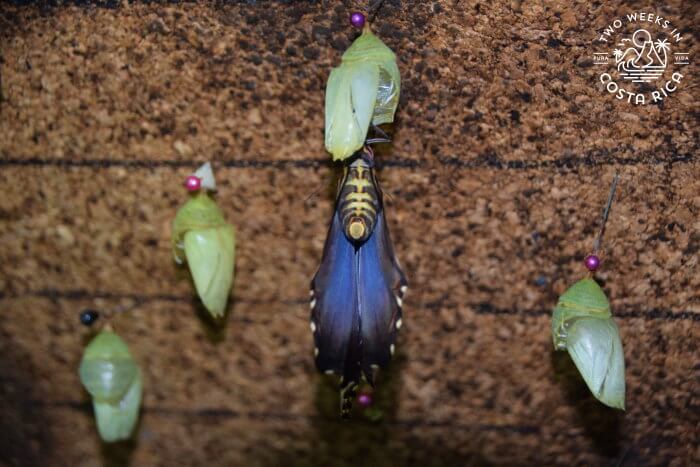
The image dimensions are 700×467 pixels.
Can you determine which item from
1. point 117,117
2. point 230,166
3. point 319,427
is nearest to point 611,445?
point 319,427

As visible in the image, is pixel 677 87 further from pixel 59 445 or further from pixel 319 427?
pixel 59 445

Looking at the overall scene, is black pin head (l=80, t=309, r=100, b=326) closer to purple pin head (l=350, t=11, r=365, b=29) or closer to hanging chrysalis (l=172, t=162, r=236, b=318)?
hanging chrysalis (l=172, t=162, r=236, b=318)

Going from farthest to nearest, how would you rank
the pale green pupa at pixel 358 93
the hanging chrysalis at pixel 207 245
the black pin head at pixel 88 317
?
the black pin head at pixel 88 317 < the hanging chrysalis at pixel 207 245 < the pale green pupa at pixel 358 93

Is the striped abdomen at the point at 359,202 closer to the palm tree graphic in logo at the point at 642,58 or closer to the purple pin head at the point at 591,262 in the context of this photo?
the purple pin head at the point at 591,262

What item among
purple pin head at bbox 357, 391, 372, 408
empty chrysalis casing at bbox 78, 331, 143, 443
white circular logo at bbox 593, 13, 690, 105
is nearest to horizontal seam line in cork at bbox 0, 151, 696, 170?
white circular logo at bbox 593, 13, 690, 105

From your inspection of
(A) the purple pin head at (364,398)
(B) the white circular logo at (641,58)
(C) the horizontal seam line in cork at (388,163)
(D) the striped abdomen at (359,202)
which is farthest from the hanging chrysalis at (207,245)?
(B) the white circular logo at (641,58)

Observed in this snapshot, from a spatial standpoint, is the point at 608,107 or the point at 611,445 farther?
the point at 611,445

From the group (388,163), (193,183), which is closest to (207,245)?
(193,183)
